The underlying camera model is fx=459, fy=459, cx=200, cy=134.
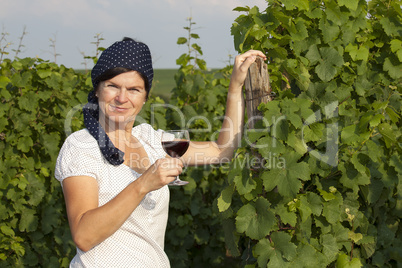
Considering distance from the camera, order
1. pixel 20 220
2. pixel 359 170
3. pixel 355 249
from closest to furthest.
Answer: pixel 359 170 < pixel 355 249 < pixel 20 220

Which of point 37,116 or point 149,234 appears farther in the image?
point 37,116

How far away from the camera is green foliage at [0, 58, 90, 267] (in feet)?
16.6

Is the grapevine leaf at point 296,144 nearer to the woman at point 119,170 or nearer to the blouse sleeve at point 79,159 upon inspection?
the woman at point 119,170

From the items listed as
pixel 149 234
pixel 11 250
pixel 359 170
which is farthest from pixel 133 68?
pixel 11 250

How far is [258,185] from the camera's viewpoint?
2.84m

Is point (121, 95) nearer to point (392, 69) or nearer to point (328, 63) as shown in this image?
point (328, 63)

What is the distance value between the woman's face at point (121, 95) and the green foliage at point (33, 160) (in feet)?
8.76

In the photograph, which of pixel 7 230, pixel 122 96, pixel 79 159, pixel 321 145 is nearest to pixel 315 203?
pixel 321 145

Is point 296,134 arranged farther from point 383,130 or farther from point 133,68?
point 133,68

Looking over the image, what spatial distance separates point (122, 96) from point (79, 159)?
1.42ft

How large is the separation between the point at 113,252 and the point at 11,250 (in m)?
3.21

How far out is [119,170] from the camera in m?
2.64

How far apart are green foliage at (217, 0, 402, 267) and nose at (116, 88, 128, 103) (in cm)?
76

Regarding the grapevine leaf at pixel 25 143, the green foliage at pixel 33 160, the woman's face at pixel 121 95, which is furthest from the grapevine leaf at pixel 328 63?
the grapevine leaf at pixel 25 143
